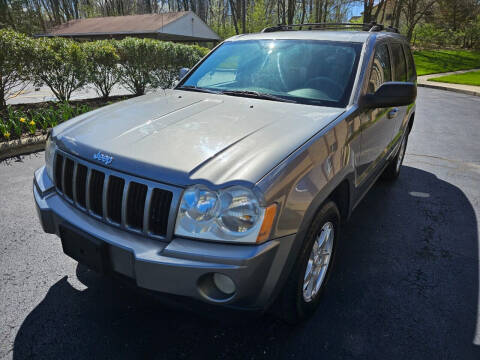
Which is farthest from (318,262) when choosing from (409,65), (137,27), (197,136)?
(137,27)

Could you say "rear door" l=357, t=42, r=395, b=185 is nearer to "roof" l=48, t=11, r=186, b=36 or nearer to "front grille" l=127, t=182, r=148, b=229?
"front grille" l=127, t=182, r=148, b=229

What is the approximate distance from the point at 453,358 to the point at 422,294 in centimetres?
59

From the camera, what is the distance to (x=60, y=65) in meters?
6.91

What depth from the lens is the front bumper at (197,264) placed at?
5.21ft

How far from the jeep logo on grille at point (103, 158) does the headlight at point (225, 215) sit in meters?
0.51

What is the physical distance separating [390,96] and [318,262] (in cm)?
130

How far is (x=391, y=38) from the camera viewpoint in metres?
3.68

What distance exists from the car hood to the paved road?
696mm

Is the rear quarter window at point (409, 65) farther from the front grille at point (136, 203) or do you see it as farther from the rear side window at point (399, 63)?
the front grille at point (136, 203)

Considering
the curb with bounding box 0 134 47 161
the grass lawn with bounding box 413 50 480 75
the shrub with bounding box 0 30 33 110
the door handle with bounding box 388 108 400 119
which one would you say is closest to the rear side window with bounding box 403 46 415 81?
the door handle with bounding box 388 108 400 119

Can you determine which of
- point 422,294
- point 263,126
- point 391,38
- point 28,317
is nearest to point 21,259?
point 28,317

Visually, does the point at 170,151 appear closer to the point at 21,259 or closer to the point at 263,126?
the point at 263,126

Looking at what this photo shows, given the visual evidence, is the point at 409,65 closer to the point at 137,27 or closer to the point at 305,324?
the point at 305,324

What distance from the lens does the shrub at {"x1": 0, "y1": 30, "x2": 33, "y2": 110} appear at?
5.82 m
